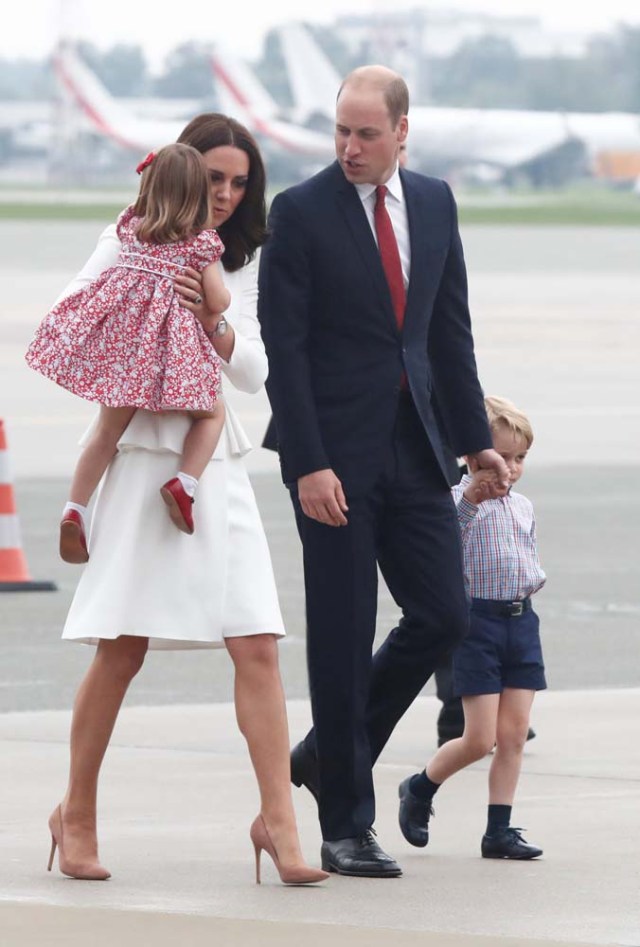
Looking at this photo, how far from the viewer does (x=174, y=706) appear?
8.43m

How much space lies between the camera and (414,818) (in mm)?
6020

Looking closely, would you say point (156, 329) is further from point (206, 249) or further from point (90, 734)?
point (90, 734)

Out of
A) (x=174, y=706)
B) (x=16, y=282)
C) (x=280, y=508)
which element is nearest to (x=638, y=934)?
(x=174, y=706)

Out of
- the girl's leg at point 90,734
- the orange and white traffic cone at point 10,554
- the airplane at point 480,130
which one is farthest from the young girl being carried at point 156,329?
the airplane at point 480,130

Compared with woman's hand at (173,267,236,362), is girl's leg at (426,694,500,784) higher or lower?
lower

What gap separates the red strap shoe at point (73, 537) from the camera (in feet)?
18.0

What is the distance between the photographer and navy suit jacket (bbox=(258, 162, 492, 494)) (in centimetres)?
556

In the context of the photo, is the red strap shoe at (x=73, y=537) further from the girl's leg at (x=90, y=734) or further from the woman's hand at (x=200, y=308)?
the woman's hand at (x=200, y=308)

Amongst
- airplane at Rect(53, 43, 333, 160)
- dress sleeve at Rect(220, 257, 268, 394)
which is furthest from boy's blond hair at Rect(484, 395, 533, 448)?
airplane at Rect(53, 43, 333, 160)

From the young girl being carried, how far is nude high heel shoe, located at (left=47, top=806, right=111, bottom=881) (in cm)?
80

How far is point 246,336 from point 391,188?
1.82ft

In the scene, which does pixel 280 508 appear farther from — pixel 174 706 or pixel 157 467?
pixel 157 467

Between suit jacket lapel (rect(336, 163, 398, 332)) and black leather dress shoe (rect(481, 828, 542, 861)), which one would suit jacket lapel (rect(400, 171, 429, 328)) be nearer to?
suit jacket lapel (rect(336, 163, 398, 332))

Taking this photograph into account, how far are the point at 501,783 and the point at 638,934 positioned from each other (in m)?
0.97
